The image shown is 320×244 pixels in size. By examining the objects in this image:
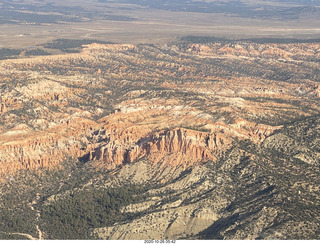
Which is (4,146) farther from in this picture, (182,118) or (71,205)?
(182,118)

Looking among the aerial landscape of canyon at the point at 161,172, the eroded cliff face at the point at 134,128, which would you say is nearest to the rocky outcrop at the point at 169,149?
the eroded cliff face at the point at 134,128

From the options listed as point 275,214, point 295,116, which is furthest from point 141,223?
point 295,116

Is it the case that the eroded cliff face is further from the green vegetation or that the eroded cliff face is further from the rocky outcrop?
the green vegetation

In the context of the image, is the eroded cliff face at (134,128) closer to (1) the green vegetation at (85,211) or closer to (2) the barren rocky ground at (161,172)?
(2) the barren rocky ground at (161,172)

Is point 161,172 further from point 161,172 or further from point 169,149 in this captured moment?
point 169,149

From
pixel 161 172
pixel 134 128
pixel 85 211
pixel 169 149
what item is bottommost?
pixel 85 211

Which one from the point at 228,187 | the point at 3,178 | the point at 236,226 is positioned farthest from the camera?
the point at 3,178

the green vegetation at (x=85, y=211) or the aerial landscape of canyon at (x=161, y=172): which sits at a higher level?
the aerial landscape of canyon at (x=161, y=172)

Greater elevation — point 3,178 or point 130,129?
point 130,129

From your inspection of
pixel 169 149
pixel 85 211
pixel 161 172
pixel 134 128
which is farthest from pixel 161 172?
pixel 85 211

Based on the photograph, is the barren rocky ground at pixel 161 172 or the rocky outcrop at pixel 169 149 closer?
the barren rocky ground at pixel 161 172

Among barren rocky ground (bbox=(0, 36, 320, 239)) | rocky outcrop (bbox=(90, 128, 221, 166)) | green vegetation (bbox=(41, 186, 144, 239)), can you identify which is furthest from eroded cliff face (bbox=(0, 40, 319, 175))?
green vegetation (bbox=(41, 186, 144, 239))
